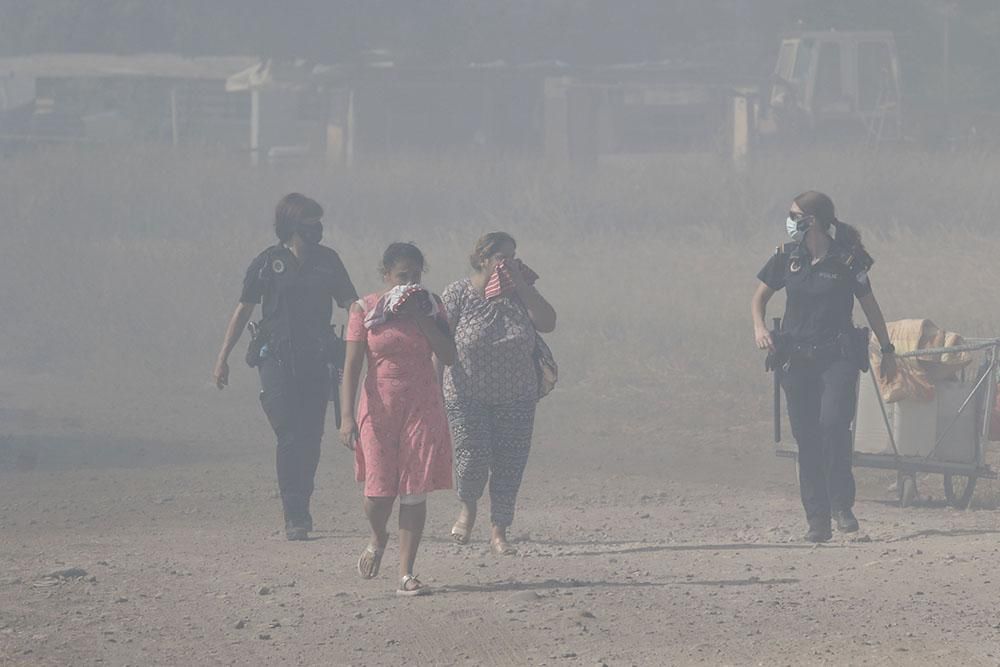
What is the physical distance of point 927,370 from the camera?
9062mm

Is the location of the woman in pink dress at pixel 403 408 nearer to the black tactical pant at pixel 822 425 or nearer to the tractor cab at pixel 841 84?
the black tactical pant at pixel 822 425

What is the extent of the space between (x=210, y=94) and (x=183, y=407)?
3369 centimetres


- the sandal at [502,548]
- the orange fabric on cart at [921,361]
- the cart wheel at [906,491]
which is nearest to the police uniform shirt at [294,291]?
the sandal at [502,548]

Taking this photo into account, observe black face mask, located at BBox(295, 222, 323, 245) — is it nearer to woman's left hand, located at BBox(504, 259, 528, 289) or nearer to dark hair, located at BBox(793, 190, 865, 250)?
woman's left hand, located at BBox(504, 259, 528, 289)

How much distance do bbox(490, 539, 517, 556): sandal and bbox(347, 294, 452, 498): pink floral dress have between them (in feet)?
3.57

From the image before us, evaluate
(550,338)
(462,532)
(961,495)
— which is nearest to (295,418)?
(462,532)

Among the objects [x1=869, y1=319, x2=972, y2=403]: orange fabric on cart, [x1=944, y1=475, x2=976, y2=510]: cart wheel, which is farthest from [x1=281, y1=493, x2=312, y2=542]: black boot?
[x1=944, y1=475, x2=976, y2=510]: cart wheel

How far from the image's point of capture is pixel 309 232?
8.20 metres

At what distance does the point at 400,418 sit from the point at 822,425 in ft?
7.85

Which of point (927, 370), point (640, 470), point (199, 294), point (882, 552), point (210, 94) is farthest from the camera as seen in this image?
point (210, 94)

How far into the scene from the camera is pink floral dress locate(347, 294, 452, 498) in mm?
6535

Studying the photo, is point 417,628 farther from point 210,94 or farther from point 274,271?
point 210,94

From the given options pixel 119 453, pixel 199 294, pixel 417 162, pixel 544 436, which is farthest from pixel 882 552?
pixel 417 162

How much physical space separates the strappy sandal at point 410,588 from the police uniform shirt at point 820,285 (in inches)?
92.3
